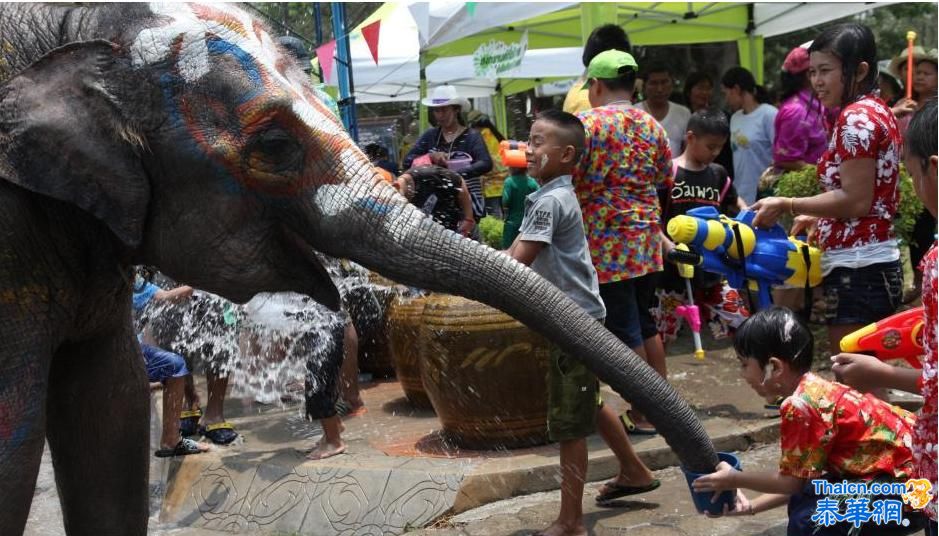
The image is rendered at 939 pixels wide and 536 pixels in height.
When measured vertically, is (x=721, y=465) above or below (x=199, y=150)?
below

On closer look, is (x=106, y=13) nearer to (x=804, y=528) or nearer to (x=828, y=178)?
(x=804, y=528)

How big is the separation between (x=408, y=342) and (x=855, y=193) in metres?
2.62

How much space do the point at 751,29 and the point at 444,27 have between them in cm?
415

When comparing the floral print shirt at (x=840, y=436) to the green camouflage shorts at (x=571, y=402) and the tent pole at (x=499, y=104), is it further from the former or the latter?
the tent pole at (x=499, y=104)

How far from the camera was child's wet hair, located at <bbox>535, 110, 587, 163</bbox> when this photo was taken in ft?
16.1

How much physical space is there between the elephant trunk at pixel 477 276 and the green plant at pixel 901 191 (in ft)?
14.7

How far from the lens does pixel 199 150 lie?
281cm

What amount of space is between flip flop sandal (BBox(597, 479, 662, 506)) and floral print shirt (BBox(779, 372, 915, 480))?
1377 millimetres

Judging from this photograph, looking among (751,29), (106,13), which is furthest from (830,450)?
(751,29)

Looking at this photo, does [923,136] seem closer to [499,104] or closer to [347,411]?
[347,411]

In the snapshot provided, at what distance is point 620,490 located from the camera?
4957mm

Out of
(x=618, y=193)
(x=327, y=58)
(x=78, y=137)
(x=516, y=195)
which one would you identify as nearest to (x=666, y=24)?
(x=327, y=58)

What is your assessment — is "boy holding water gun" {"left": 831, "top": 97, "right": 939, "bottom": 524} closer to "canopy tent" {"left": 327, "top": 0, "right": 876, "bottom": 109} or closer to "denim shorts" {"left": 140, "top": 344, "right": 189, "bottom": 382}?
"denim shorts" {"left": 140, "top": 344, "right": 189, "bottom": 382}

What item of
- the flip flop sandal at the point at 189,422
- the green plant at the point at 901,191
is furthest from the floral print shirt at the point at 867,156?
the flip flop sandal at the point at 189,422
